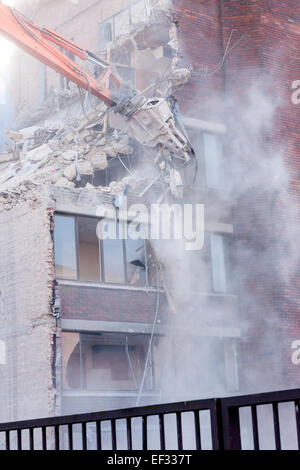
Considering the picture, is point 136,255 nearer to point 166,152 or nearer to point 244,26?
point 166,152

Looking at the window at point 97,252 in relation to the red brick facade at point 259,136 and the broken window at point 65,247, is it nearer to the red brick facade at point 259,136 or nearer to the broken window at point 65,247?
the broken window at point 65,247

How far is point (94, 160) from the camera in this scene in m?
22.2

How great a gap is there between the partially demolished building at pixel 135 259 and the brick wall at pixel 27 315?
0.04 meters

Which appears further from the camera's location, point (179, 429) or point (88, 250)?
point (88, 250)

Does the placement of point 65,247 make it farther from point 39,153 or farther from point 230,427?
point 230,427

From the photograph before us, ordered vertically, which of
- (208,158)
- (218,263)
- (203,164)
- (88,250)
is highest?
(208,158)

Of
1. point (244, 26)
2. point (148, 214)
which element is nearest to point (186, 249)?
point (148, 214)

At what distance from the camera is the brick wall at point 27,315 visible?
19688 millimetres

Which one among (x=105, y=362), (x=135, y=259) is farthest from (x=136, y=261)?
(x=105, y=362)

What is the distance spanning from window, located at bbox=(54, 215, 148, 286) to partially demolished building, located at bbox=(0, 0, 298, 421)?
0.10 feet

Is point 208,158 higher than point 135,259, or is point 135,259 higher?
point 208,158

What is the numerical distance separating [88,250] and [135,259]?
140 centimetres

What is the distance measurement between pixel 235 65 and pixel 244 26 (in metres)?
1.27

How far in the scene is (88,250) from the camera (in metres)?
20.9
